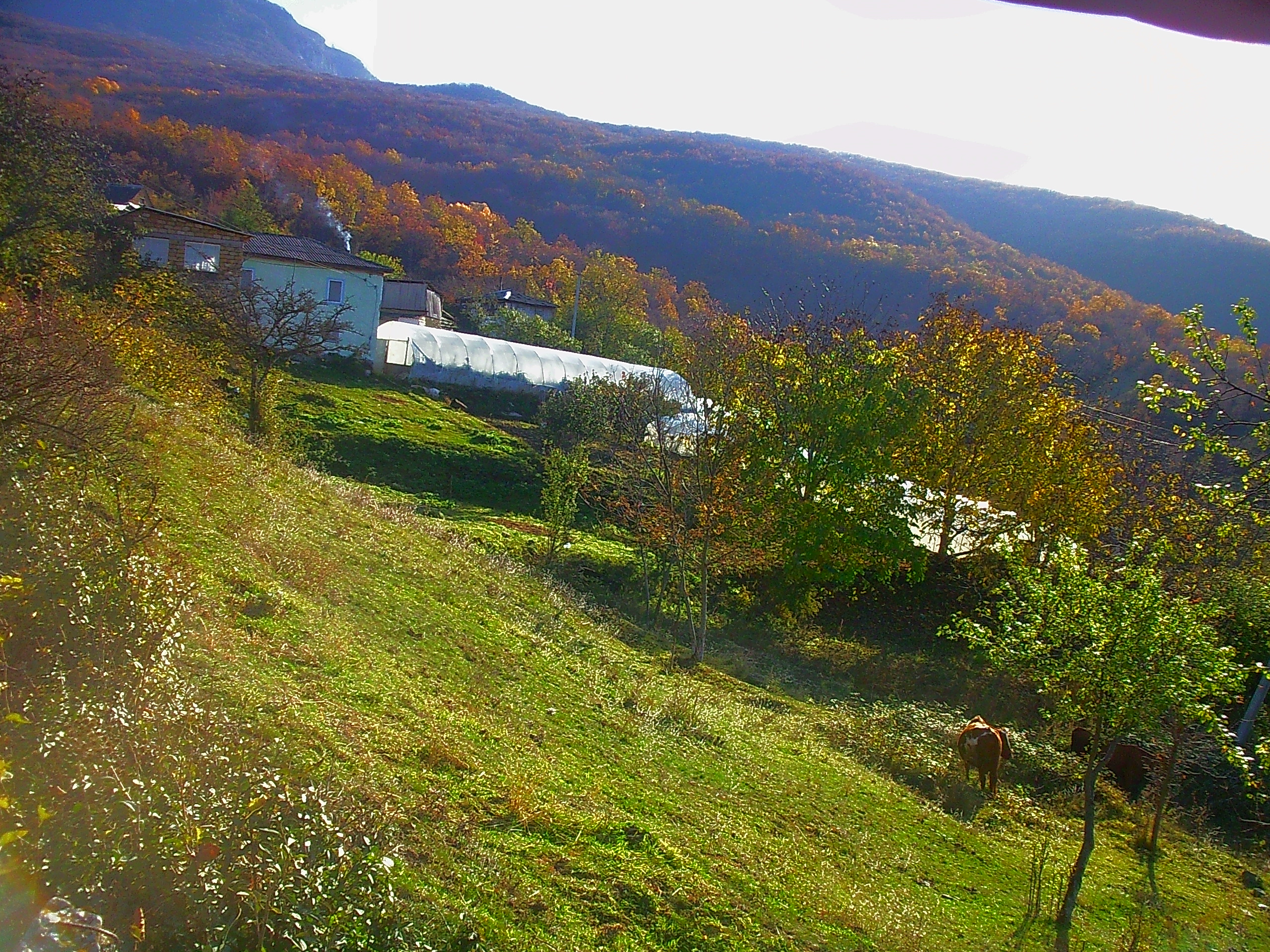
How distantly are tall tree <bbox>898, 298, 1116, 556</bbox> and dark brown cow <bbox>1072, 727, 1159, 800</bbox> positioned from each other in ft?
22.6

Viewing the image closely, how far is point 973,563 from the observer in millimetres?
23000

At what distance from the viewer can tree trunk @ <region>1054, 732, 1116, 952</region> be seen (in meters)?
8.27

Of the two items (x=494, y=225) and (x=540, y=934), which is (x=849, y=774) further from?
(x=494, y=225)

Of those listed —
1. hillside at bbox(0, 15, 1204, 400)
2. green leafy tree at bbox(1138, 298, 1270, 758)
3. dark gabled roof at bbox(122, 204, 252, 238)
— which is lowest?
dark gabled roof at bbox(122, 204, 252, 238)

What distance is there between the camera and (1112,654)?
8641 millimetres

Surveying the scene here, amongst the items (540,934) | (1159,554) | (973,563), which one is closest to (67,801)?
(540,934)

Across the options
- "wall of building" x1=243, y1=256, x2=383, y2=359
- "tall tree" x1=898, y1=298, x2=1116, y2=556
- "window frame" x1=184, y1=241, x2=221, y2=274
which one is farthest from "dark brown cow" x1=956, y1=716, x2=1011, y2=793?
"window frame" x1=184, y1=241, x2=221, y2=274

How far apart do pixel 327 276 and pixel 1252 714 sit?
113 ft

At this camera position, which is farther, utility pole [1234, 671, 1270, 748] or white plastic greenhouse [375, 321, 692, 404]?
white plastic greenhouse [375, 321, 692, 404]

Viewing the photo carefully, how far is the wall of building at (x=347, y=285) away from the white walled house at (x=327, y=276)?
20mm

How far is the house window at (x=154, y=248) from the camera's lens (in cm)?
3086

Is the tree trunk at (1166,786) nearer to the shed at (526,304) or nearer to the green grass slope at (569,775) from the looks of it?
the green grass slope at (569,775)

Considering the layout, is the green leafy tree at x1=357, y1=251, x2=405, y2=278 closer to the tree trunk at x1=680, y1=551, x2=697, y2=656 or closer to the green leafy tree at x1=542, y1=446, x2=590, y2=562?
the green leafy tree at x1=542, y1=446, x2=590, y2=562

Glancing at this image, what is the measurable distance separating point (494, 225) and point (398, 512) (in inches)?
3302
